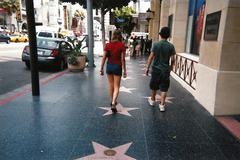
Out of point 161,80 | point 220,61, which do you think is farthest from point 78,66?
point 220,61

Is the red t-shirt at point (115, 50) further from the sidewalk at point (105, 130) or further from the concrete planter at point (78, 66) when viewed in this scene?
the concrete planter at point (78, 66)

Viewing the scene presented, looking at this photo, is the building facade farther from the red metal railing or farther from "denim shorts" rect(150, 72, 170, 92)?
"denim shorts" rect(150, 72, 170, 92)

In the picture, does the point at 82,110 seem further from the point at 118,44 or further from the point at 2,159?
the point at 2,159

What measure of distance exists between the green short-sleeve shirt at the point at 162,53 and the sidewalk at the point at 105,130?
108cm

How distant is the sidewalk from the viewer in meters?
3.99

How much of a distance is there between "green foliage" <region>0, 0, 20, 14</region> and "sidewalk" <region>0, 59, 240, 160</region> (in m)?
57.0

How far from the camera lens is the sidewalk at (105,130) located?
399cm

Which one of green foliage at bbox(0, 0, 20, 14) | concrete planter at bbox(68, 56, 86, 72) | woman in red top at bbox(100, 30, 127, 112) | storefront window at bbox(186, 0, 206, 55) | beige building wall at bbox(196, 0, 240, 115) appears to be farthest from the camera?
green foliage at bbox(0, 0, 20, 14)

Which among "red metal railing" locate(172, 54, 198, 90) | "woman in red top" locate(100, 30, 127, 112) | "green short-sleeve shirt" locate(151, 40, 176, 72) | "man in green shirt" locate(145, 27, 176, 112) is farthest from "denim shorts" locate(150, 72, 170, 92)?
"red metal railing" locate(172, 54, 198, 90)

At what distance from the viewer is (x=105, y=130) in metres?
4.85

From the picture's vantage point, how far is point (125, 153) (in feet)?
13.0

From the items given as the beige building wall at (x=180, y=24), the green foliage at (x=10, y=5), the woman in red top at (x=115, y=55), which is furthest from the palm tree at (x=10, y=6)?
the woman in red top at (x=115, y=55)

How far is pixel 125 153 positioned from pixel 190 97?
4330 millimetres

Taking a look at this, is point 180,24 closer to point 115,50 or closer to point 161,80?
point 161,80
